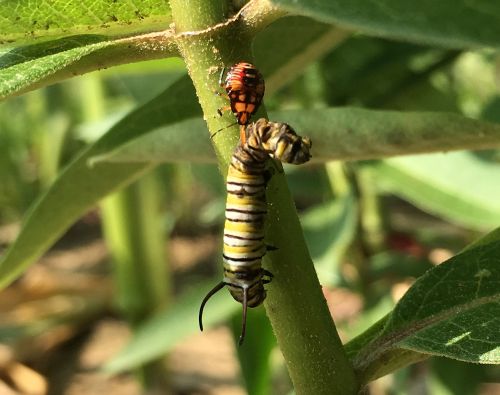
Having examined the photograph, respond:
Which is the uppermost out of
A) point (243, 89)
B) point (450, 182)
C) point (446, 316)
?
point (450, 182)

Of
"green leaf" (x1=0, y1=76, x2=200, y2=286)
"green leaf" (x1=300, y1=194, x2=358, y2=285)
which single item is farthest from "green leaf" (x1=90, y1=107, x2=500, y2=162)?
"green leaf" (x1=300, y1=194, x2=358, y2=285)

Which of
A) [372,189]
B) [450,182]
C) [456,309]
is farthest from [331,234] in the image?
[456,309]

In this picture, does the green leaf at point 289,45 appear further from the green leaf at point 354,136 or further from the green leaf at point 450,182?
the green leaf at point 450,182

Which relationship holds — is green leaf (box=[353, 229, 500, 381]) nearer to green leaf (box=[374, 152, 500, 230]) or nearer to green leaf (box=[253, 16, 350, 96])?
green leaf (box=[253, 16, 350, 96])

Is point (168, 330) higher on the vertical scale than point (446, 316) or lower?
higher

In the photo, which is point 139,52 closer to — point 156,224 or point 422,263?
point 422,263

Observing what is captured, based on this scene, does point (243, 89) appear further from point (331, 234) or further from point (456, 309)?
point (331, 234)

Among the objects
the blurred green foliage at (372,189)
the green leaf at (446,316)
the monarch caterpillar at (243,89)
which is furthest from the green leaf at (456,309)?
the blurred green foliage at (372,189)
